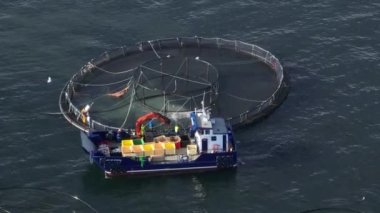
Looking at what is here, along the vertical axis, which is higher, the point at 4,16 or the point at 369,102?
the point at 4,16

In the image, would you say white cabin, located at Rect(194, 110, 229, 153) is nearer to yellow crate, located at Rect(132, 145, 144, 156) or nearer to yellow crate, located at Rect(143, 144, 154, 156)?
yellow crate, located at Rect(143, 144, 154, 156)

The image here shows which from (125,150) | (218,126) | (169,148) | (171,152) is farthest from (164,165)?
(218,126)

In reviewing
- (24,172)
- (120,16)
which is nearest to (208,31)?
(120,16)

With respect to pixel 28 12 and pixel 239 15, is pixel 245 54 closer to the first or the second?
pixel 239 15

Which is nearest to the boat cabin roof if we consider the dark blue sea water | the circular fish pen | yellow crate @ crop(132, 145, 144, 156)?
the circular fish pen

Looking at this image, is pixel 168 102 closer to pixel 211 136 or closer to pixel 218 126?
pixel 218 126

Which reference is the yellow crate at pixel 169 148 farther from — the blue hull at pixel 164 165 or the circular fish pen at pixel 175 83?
the circular fish pen at pixel 175 83
